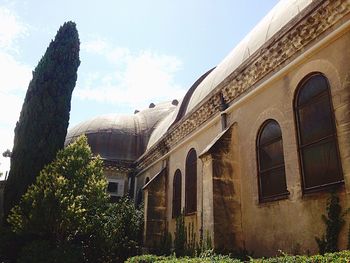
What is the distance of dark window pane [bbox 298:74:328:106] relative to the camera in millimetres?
6215

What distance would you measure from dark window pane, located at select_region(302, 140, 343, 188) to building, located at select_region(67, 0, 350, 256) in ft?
0.06

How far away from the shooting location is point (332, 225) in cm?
534

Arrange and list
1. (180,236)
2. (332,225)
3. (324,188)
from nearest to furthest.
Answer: (332,225), (324,188), (180,236)

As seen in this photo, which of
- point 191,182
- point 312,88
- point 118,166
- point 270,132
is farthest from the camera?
point 118,166

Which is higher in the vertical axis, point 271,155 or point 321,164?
point 271,155

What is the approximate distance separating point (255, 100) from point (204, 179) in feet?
8.23

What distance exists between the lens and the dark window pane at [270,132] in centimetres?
737

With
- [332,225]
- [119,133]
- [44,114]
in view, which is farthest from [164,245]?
[119,133]

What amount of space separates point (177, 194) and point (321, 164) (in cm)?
710

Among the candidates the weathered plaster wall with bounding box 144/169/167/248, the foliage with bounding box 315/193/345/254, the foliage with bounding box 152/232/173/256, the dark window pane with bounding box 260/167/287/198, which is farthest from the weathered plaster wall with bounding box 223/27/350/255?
the weathered plaster wall with bounding box 144/169/167/248

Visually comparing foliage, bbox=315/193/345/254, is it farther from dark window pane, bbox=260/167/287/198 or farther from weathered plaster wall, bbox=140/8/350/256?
dark window pane, bbox=260/167/287/198

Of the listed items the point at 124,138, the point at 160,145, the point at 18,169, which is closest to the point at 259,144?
the point at 160,145

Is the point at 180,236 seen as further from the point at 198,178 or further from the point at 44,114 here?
the point at 44,114

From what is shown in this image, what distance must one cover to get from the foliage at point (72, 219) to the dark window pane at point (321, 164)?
298 inches
